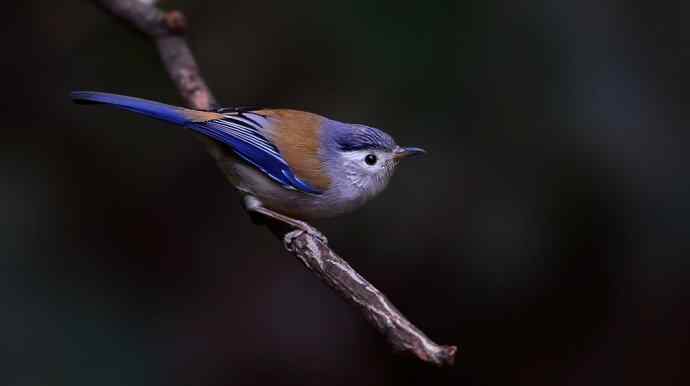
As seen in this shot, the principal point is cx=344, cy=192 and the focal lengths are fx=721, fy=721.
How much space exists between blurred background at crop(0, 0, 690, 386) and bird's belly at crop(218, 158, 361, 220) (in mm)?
486

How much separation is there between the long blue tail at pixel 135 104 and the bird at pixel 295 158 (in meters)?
0.01

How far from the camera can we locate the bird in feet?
11.8

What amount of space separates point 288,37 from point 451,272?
169 cm

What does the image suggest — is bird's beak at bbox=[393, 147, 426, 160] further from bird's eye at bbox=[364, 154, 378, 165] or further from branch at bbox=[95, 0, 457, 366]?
branch at bbox=[95, 0, 457, 366]

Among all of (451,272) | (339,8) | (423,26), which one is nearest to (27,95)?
(339,8)

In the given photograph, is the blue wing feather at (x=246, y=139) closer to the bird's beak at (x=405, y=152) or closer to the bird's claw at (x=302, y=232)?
the bird's claw at (x=302, y=232)

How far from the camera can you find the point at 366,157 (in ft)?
12.3

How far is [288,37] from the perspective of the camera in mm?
4309

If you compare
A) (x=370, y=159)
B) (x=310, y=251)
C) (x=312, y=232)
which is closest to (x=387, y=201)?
(x=370, y=159)

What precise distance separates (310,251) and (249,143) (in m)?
0.81

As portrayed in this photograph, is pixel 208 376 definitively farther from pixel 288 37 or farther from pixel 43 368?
pixel 288 37

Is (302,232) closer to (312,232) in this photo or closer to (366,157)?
(312,232)

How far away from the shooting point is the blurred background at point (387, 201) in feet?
11.9

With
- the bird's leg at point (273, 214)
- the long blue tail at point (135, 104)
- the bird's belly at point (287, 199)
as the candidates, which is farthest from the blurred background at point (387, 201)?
the long blue tail at point (135, 104)
